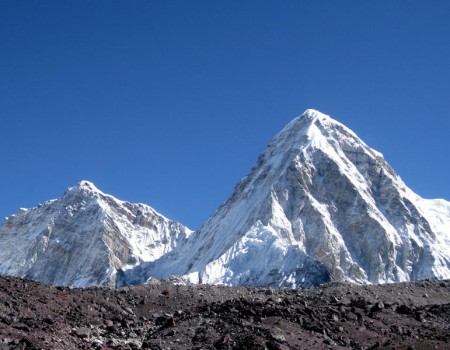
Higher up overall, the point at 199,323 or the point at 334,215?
the point at 334,215

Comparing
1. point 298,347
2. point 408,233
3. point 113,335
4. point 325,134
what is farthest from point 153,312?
point 325,134

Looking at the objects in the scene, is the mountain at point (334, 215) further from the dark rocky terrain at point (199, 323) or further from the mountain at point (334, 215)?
the dark rocky terrain at point (199, 323)

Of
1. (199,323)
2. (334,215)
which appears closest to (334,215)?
(334,215)

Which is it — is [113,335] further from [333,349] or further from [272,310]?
[333,349]

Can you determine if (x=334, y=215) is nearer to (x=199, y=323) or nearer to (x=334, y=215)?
(x=334, y=215)

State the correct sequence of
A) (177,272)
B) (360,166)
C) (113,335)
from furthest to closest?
(360,166) < (177,272) < (113,335)

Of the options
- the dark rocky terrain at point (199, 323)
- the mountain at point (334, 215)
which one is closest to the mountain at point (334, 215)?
the mountain at point (334, 215)

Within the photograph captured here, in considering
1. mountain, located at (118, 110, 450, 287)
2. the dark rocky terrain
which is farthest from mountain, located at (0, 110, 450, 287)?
the dark rocky terrain
